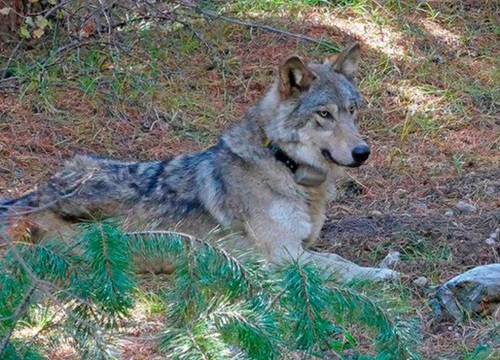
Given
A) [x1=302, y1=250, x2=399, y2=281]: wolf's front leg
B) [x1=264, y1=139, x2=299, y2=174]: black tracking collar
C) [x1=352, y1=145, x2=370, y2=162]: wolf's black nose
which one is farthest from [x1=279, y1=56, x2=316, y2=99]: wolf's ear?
[x1=302, y1=250, x2=399, y2=281]: wolf's front leg

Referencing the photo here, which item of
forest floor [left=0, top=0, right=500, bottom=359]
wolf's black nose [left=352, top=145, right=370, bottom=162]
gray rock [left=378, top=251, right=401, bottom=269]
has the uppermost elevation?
wolf's black nose [left=352, top=145, right=370, bottom=162]

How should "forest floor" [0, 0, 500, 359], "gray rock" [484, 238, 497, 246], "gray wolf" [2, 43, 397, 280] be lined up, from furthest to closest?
1. "forest floor" [0, 0, 500, 359]
2. "gray rock" [484, 238, 497, 246]
3. "gray wolf" [2, 43, 397, 280]

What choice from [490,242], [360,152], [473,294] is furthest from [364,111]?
[473,294]

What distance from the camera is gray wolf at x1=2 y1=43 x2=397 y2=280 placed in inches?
223

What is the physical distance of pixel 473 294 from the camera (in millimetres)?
4883

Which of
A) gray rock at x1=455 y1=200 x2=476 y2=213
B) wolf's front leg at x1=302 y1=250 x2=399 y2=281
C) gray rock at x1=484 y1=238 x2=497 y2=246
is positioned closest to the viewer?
wolf's front leg at x1=302 y1=250 x2=399 y2=281

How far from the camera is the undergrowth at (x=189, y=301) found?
3.02 metres

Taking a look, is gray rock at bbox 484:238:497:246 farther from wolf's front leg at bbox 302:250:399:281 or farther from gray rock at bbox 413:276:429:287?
wolf's front leg at bbox 302:250:399:281

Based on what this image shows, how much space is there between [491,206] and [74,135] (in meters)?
3.27

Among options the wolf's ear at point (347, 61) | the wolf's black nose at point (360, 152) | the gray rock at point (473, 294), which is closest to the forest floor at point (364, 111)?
the gray rock at point (473, 294)

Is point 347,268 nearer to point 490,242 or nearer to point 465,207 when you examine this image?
point 490,242

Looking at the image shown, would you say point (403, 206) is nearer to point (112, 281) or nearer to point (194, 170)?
point (194, 170)

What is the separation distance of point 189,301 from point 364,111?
5.61 m

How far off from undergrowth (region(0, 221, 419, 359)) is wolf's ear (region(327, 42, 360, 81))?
9.39 ft
